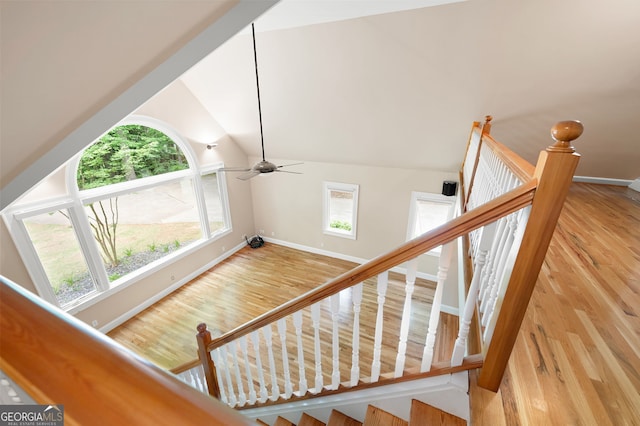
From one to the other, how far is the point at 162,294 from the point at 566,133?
588cm

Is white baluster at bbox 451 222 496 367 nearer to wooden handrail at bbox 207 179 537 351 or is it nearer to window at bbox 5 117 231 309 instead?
wooden handrail at bbox 207 179 537 351

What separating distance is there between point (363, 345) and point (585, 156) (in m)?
4.21

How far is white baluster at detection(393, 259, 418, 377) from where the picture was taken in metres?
1.08

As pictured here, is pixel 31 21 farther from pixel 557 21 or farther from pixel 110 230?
pixel 110 230

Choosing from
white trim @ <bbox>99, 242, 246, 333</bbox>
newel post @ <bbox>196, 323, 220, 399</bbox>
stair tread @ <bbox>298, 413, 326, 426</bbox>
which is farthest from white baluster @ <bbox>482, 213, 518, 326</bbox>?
white trim @ <bbox>99, 242, 246, 333</bbox>

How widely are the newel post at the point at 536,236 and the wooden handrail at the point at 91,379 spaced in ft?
3.10

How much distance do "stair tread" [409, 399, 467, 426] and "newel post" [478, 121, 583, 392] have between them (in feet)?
0.81

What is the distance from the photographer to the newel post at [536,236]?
28.4 inches

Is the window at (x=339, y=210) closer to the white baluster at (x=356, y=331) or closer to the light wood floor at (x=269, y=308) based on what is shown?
the light wood floor at (x=269, y=308)

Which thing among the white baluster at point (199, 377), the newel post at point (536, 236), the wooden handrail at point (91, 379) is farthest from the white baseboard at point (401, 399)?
the wooden handrail at point (91, 379)

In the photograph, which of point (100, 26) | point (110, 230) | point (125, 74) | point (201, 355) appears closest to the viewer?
point (100, 26)

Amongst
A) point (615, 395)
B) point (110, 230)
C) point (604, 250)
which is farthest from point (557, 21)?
point (110, 230)

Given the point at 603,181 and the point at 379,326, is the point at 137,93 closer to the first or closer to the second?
the point at 379,326

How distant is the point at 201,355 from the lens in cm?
209
